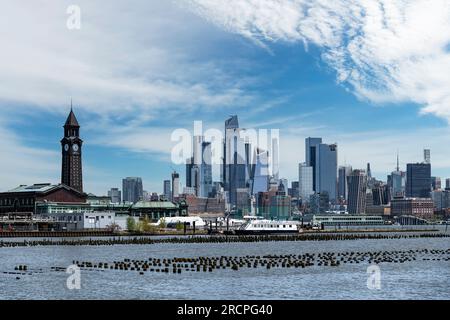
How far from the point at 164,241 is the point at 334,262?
82.0 m

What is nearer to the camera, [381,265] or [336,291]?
[336,291]

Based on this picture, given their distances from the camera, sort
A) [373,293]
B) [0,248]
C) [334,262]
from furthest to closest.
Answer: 1. [0,248]
2. [334,262]
3. [373,293]

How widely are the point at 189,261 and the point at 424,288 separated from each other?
41.8 m

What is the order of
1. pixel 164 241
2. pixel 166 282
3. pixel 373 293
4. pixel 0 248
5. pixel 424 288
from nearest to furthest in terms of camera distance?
pixel 373 293 → pixel 424 288 → pixel 166 282 → pixel 0 248 → pixel 164 241

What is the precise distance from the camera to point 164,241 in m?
171

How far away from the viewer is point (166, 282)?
7275cm
